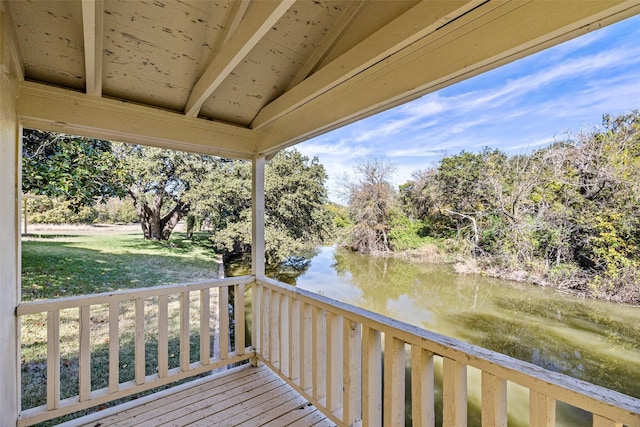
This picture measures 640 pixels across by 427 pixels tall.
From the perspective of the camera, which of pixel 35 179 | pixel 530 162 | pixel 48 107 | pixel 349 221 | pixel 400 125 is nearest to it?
pixel 530 162

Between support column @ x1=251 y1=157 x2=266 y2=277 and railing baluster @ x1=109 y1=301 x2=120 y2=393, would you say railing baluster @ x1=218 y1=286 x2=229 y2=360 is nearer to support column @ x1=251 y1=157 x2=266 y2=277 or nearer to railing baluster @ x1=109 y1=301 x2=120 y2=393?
support column @ x1=251 y1=157 x2=266 y2=277

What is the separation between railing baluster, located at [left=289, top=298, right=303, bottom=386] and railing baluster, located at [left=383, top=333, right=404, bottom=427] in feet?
2.93

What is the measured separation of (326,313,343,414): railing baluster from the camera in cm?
186

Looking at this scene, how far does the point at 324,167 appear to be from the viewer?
643cm

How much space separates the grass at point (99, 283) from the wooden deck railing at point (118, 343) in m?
1.22

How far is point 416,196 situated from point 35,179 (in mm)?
4687

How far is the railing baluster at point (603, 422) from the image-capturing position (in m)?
0.83

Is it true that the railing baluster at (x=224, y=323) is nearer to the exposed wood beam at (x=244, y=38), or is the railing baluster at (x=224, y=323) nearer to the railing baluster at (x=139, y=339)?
the railing baluster at (x=139, y=339)

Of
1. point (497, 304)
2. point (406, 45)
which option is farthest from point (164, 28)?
point (497, 304)

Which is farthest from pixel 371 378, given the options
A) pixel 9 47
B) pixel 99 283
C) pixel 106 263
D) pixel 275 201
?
pixel 106 263

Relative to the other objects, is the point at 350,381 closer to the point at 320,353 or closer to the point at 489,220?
the point at 320,353

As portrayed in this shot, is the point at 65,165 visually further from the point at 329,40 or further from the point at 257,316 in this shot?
the point at 329,40

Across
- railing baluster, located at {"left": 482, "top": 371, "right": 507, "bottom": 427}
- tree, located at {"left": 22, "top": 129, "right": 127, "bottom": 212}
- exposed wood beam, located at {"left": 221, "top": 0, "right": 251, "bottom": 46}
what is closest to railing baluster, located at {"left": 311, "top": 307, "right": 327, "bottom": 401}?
railing baluster, located at {"left": 482, "top": 371, "right": 507, "bottom": 427}

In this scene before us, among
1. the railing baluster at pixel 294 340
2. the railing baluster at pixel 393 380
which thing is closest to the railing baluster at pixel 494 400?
the railing baluster at pixel 393 380
